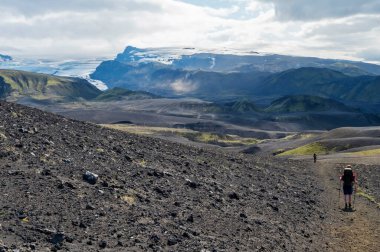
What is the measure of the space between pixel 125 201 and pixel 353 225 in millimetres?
12785

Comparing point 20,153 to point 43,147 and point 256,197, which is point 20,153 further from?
point 256,197

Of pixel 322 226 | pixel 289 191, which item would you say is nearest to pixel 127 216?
pixel 322 226

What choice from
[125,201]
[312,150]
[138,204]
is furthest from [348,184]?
[312,150]

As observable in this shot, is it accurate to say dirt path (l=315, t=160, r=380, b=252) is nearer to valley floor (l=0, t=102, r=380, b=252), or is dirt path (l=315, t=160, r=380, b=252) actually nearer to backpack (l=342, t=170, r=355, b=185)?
valley floor (l=0, t=102, r=380, b=252)

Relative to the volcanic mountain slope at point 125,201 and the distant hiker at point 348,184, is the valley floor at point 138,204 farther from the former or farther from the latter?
the distant hiker at point 348,184

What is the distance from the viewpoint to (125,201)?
61.5 ft

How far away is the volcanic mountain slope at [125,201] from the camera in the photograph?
14.9 meters

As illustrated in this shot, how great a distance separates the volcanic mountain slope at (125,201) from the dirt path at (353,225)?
791 mm

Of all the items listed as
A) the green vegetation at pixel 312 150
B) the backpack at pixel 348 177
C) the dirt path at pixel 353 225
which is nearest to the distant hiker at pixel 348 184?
the backpack at pixel 348 177

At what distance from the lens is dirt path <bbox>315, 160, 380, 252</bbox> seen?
67.0 ft

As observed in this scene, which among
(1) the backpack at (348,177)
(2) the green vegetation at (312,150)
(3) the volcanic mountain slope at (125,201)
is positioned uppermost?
(3) the volcanic mountain slope at (125,201)

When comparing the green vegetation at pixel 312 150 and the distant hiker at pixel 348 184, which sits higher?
the distant hiker at pixel 348 184

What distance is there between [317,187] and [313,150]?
79974 millimetres

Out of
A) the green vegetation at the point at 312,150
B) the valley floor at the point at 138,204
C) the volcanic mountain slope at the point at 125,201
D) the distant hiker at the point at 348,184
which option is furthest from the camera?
the green vegetation at the point at 312,150
